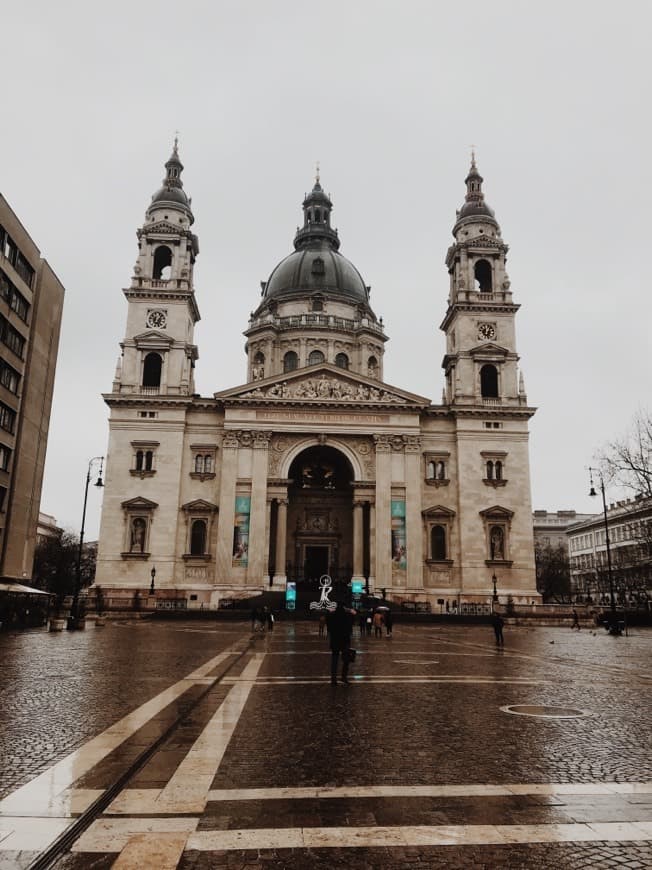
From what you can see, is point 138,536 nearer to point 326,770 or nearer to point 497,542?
point 497,542

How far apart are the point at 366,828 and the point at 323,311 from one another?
6747 cm

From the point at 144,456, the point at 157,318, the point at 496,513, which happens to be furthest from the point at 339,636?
the point at 157,318

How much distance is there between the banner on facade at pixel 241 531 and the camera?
50609 millimetres

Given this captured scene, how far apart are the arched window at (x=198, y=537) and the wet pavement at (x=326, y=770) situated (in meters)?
38.5

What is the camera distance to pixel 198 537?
5250cm

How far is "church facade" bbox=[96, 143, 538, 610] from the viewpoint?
168 ft

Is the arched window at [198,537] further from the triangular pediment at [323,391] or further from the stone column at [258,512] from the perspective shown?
the triangular pediment at [323,391]

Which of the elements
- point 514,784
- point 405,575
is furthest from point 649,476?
point 514,784

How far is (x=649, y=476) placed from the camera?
38562 millimetres

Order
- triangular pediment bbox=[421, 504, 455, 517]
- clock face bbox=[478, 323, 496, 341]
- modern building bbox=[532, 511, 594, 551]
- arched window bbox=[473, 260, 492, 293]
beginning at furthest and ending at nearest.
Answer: modern building bbox=[532, 511, 594, 551]
arched window bbox=[473, 260, 492, 293]
clock face bbox=[478, 323, 496, 341]
triangular pediment bbox=[421, 504, 455, 517]

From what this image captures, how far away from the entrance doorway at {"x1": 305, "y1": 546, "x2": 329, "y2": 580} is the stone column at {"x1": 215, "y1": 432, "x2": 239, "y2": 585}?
8865 mm

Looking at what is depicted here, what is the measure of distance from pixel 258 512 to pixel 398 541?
10.6 metres

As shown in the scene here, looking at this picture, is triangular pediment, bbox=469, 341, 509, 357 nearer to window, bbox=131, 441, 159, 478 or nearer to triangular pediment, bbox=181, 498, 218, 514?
triangular pediment, bbox=181, 498, 218, 514

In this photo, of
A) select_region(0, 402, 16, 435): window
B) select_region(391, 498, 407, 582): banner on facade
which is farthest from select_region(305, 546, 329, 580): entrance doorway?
select_region(0, 402, 16, 435): window
